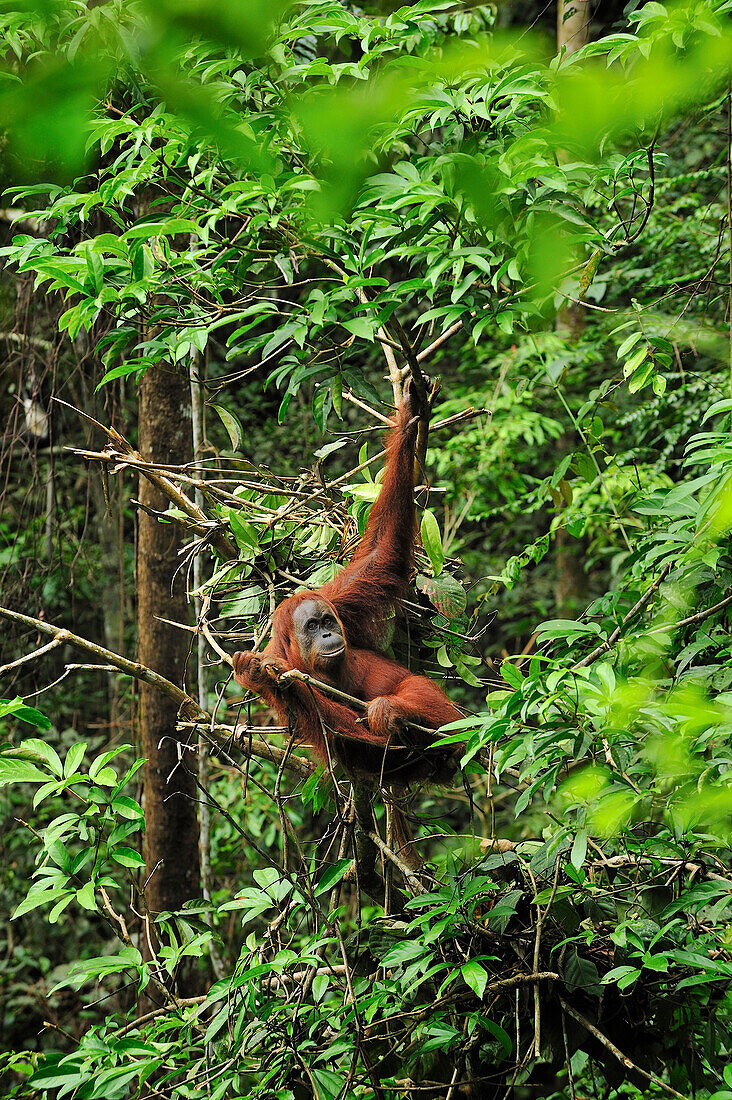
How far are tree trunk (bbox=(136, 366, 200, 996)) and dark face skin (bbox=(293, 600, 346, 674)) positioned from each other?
104 centimetres

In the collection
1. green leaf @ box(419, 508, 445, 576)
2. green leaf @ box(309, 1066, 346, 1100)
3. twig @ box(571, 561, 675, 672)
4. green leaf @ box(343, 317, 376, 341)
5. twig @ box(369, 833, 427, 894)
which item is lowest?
green leaf @ box(309, 1066, 346, 1100)

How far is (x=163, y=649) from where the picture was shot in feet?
11.4

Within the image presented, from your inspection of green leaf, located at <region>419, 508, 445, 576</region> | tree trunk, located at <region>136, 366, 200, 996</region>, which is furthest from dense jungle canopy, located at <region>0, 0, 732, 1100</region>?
tree trunk, located at <region>136, 366, 200, 996</region>

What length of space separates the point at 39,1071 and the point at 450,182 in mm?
2035

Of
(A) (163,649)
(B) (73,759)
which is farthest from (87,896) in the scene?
(A) (163,649)

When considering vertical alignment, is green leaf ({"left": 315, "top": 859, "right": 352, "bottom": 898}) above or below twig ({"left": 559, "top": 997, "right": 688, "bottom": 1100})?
above

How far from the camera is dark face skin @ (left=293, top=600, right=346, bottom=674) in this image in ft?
8.21

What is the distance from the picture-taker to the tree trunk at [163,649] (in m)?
3.41

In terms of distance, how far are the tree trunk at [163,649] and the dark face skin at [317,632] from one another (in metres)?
1.04

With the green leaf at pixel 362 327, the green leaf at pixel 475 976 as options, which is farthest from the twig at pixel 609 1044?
the green leaf at pixel 362 327

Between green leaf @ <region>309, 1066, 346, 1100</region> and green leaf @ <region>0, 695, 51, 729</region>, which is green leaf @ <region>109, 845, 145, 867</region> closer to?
green leaf @ <region>0, 695, 51, 729</region>

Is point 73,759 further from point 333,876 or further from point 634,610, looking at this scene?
point 634,610

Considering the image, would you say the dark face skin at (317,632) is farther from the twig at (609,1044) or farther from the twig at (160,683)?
the twig at (609,1044)

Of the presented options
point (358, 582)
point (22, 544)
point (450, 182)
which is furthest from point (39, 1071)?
point (22, 544)
